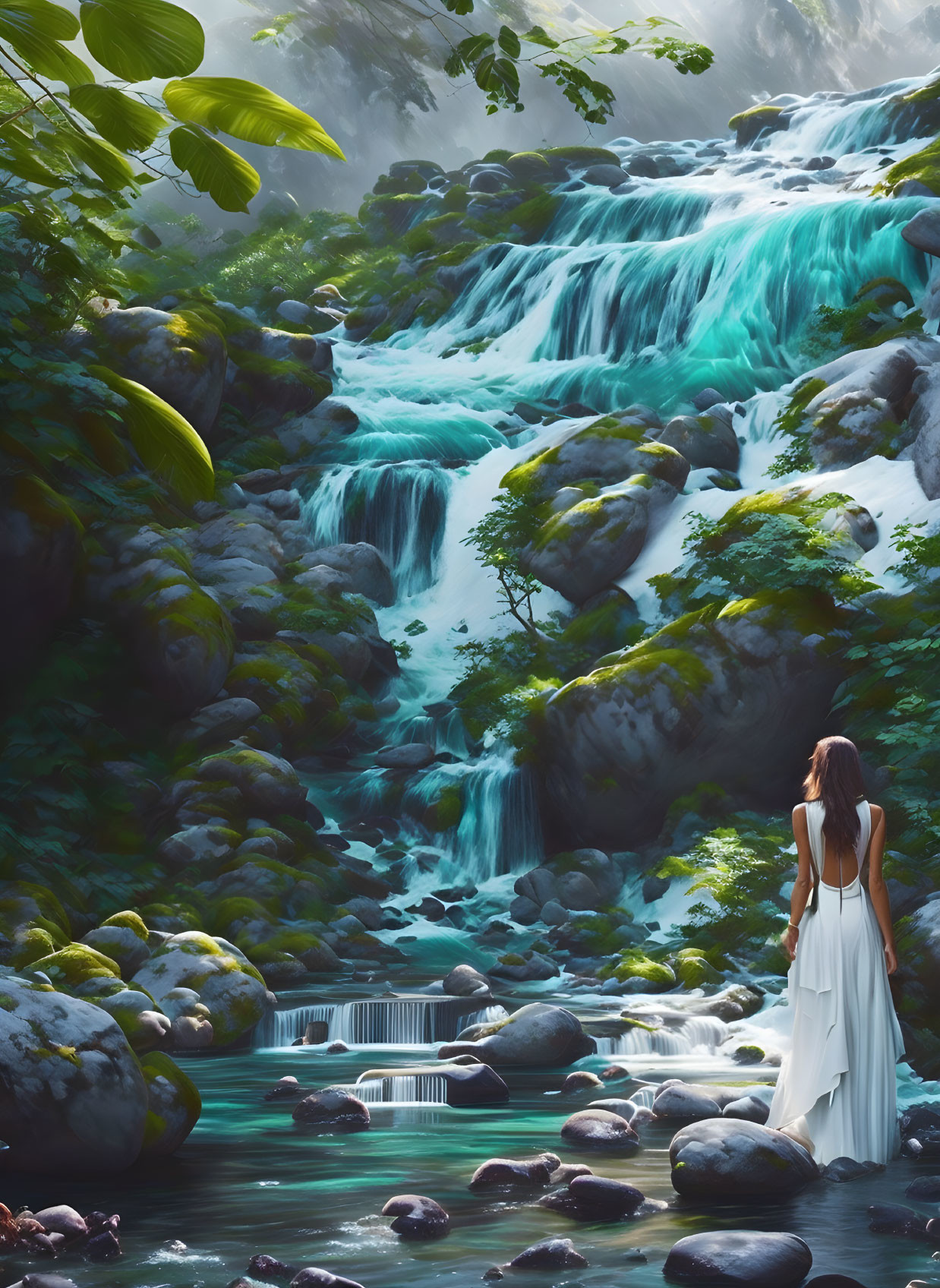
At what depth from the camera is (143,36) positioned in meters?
1.16

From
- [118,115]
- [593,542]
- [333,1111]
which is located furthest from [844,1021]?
[593,542]

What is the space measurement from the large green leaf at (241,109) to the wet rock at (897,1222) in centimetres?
435

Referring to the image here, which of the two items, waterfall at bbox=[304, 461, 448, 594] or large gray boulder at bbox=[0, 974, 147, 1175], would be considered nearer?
large gray boulder at bbox=[0, 974, 147, 1175]

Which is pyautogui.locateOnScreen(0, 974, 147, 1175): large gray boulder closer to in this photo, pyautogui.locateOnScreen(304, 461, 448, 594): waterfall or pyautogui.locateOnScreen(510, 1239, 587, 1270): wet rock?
pyautogui.locateOnScreen(510, 1239, 587, 1270): wet rock

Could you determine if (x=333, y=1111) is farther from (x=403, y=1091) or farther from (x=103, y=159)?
(x=103, y=159)

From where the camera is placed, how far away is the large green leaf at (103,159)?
1.37m

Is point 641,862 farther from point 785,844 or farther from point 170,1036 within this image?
point 170,1036

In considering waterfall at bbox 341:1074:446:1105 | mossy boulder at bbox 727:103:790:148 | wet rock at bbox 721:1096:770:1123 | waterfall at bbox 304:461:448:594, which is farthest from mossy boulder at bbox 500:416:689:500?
mossy boulder at bbox 727:103:790:148

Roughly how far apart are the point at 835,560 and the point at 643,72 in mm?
31793

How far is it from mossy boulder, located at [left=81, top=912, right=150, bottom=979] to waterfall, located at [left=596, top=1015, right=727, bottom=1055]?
3.36 m

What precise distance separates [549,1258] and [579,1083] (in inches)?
120

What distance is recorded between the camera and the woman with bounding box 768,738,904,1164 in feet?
15.3

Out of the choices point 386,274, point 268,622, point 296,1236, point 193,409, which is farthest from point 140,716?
point 386,274

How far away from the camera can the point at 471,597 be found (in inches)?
672
